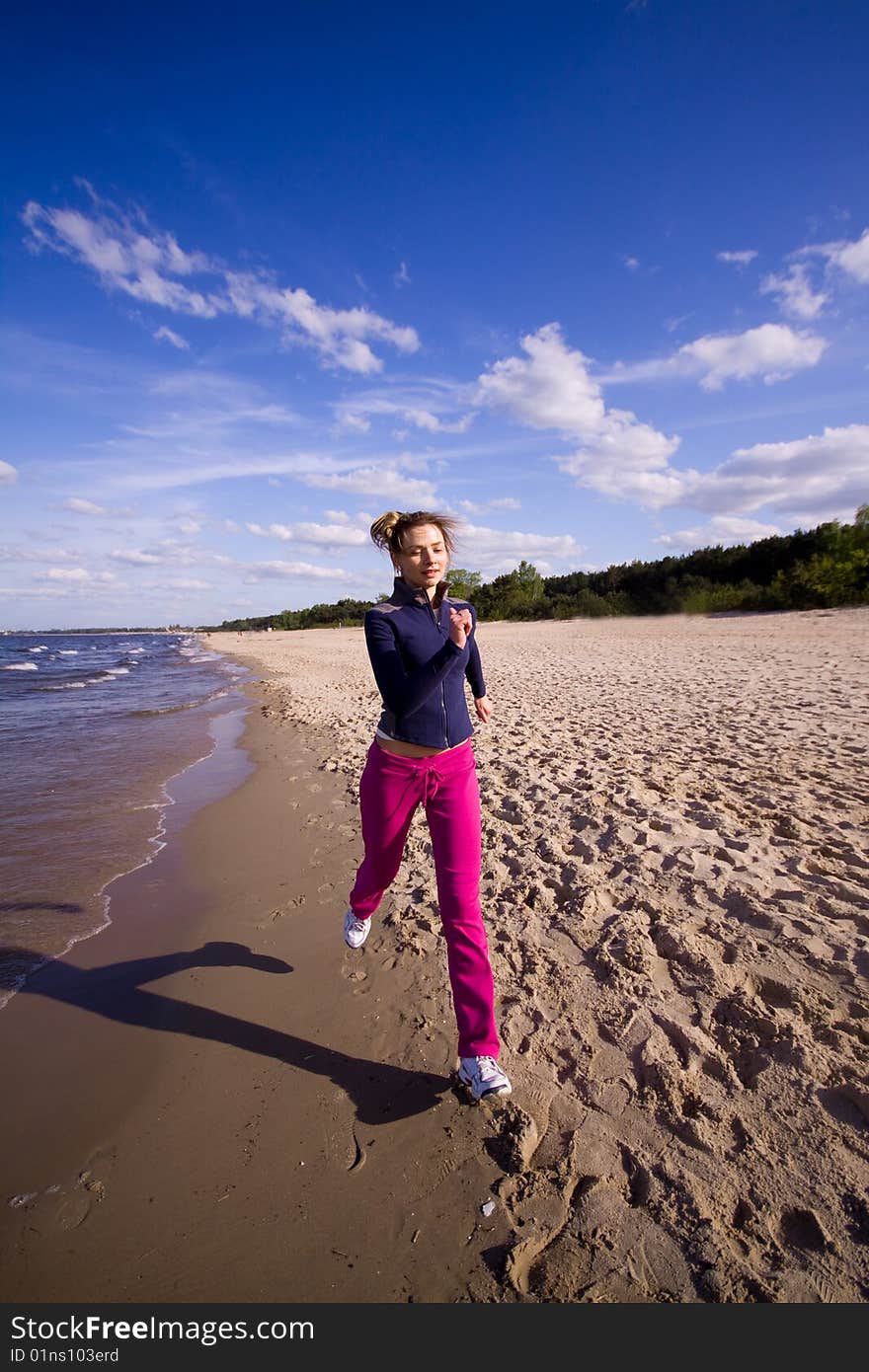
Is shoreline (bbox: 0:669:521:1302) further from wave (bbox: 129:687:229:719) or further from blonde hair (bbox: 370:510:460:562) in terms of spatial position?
wave (bbox: 129:687:229:719)

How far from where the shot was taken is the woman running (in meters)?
2.33

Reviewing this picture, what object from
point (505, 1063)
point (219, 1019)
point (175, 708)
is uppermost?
point (505, 1063)

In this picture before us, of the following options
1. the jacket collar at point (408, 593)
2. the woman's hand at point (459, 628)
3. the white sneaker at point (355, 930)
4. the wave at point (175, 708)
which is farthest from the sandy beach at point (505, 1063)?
the wave at point (175, 708)

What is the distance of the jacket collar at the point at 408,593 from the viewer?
253 centimetres

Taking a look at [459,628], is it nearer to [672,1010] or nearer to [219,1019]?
[672,1010]

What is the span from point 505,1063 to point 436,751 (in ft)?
5.07

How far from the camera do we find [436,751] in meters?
2.50

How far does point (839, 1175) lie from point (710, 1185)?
45cm

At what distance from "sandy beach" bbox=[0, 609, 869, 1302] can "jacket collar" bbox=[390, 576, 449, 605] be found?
2.22m

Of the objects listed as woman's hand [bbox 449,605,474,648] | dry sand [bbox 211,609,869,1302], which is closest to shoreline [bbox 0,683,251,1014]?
dry sand [bbox 211,609,869,1302]

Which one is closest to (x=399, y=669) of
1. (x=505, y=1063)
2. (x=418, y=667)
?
(x=418, y=667)

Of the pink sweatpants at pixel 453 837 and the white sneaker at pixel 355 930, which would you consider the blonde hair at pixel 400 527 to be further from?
the white sneaker at pixel 355 930

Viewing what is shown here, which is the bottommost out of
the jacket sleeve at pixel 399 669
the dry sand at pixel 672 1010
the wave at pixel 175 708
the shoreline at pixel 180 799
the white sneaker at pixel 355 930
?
the wave at pixel 175 708

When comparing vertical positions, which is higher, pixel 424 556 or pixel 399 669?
pixel 424 556
